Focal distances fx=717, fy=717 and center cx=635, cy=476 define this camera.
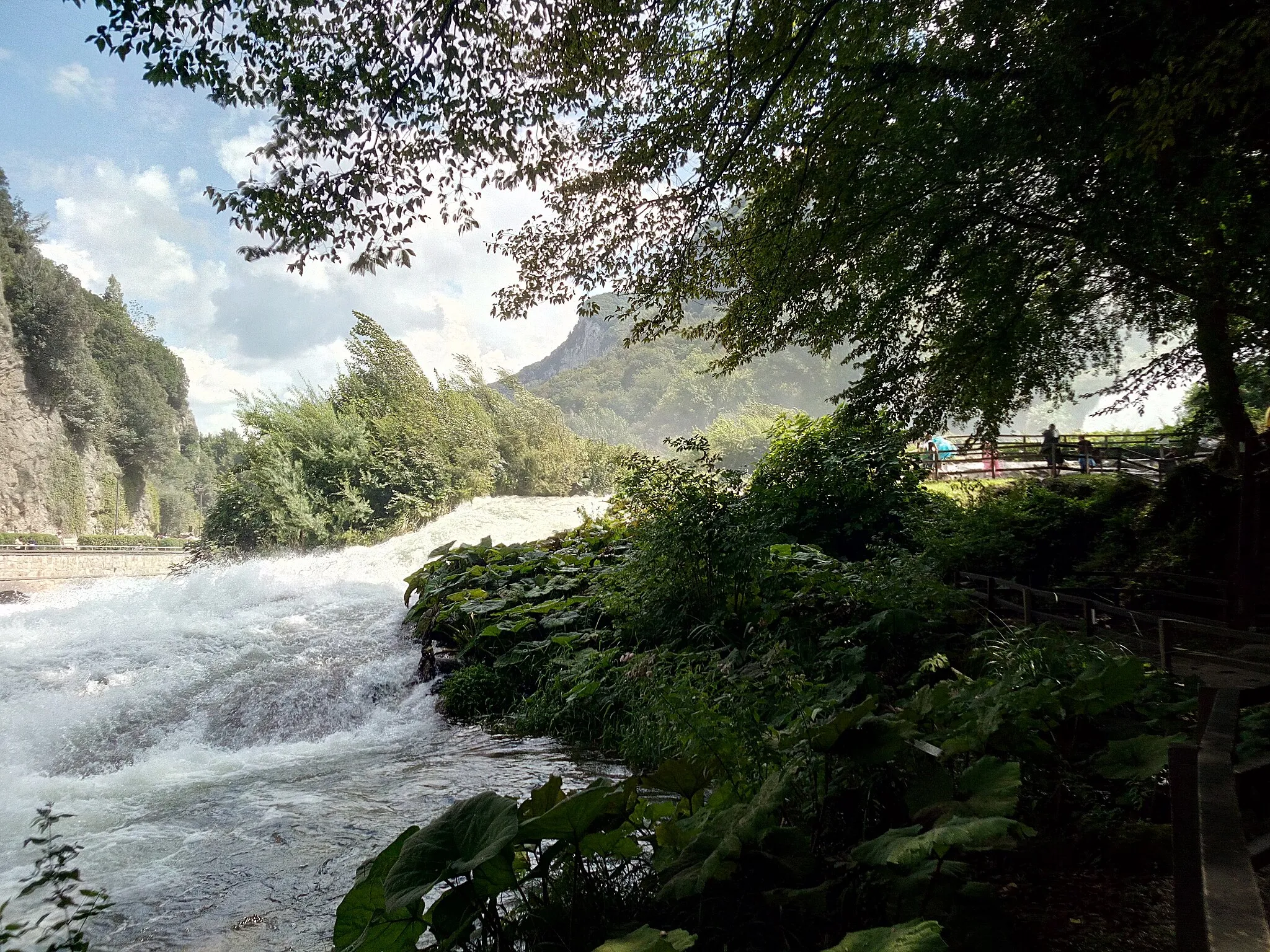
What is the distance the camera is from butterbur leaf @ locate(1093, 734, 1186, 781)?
7.82 ft

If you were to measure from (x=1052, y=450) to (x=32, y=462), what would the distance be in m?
44.6

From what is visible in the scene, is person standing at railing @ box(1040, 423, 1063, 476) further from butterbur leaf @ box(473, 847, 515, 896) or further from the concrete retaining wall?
the concrete retaining wall

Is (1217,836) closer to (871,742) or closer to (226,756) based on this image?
(871,742)

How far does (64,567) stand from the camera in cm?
2812

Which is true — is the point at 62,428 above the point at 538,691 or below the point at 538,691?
above

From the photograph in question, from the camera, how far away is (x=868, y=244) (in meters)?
8.05

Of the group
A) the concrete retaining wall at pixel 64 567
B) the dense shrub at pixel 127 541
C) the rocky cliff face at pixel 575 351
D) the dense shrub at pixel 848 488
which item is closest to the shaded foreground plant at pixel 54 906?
the dense shrub at pixel 848 488

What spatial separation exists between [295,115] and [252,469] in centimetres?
2441

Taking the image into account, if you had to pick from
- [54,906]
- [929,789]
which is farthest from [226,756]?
[929,789]

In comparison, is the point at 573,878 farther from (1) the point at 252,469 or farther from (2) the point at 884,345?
(1) the point at 252,469

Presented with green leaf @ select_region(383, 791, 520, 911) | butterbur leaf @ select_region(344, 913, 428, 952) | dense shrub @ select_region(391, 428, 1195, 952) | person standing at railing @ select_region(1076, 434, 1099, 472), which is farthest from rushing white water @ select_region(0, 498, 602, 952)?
person standing at railing @ select_region(1076, 434, 1099, 472)

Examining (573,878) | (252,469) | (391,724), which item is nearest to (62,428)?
(252,469)

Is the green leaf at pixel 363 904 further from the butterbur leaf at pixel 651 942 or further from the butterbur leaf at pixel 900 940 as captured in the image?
the butterbur leaf at pixel 900 940

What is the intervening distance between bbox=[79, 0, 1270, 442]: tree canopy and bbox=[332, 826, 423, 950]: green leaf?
509 centimetres
